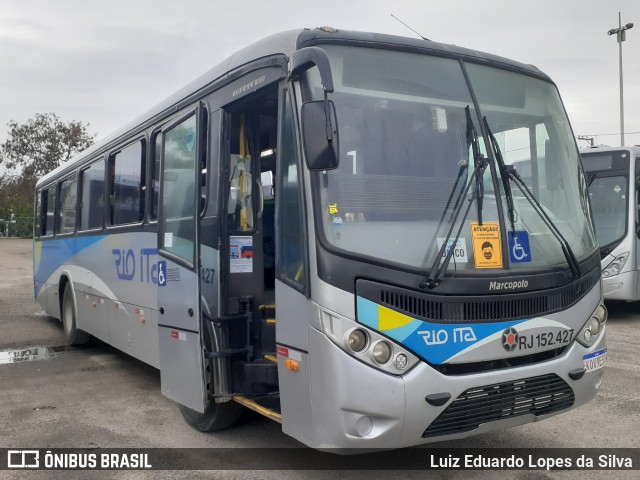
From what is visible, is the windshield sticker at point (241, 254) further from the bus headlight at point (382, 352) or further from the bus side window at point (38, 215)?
the bus side window at point (38, 215)

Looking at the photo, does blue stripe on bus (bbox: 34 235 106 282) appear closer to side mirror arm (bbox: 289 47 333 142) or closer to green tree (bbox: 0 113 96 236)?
side mirror arm (bbox: 289 47 333 142)

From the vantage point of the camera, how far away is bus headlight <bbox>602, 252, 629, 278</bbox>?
1152cm

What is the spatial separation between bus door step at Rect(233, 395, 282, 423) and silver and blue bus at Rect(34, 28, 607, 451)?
0.6 inches

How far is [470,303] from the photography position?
396 cm

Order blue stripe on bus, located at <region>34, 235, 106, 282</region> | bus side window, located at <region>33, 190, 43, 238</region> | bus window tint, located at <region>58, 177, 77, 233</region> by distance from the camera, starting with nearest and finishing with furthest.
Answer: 1. blue stripe on bus, located at <region>34, 235, 106, 282</region>
2. bus window tint, located at <region>58, 177, 77, 233</region>
3. bus side window, located at <region>33, 190, 43, 238</region>

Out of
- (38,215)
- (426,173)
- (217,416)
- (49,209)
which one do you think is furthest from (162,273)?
(38,215)

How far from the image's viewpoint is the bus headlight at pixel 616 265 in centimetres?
1152

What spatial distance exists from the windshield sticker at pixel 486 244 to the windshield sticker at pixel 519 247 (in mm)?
105

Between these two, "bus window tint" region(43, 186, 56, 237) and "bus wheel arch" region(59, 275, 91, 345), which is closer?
"bus wheel arch" region(59, 275, 91, 345)

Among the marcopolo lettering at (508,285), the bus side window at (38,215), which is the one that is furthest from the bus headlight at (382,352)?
the bus side window at (38,215)

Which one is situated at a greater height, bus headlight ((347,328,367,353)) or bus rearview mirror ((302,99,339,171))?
bus rearview mirror ((302,99,339,171))

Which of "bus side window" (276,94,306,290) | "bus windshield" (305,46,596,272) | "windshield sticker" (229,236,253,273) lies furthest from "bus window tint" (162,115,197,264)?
"bus windshield" (305,46,596,272)

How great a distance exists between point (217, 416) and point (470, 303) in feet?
8.84

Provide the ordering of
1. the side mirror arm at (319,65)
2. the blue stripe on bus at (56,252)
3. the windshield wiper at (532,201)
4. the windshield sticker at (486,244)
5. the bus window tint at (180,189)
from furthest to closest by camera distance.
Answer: the blue stripe on bus at (56,252), the bus window tint at (180,189), the windshield wiper at (532,201), the windshield sticker at (486,244), the side mirror arm at (319,65)
